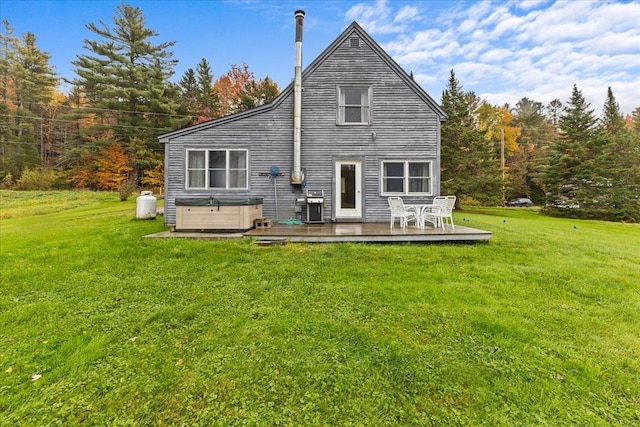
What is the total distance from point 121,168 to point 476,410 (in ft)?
89.5

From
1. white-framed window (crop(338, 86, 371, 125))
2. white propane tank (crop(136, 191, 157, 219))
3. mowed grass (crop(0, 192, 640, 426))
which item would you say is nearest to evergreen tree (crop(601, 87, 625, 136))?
white-framed window (crop(338, 86, 371, 125))

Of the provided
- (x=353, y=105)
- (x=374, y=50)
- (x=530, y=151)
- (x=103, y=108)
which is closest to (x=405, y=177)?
(x=353, y=105)

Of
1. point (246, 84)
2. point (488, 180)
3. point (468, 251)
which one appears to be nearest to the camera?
point (468, 251)

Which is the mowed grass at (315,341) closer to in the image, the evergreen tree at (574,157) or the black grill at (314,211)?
the black grill at (314,211)

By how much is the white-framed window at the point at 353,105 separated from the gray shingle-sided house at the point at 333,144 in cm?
3

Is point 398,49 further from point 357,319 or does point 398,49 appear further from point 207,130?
point 357,319

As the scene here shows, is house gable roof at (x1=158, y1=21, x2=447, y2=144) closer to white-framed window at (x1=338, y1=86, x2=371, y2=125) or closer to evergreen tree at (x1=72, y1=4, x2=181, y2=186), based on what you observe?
white-framed window at (x1=338, y1=86, x2=371, y2=125)

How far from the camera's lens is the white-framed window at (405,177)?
31.3 ft

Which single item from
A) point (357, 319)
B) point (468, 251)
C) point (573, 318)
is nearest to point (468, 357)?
point (357, 319)

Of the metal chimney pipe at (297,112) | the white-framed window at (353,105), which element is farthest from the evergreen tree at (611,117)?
the metal chimney pipe at (297,112)

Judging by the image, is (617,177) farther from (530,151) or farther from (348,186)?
(348,186)

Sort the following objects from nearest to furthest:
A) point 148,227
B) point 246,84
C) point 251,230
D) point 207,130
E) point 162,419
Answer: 1. point 162,419
2. point 251,230
3. point 148,227
4. point 207,130
5. point 246,84

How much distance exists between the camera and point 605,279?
5047mm

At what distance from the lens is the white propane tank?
10.1m
